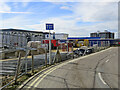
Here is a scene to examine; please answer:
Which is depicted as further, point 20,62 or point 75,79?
point 20,62

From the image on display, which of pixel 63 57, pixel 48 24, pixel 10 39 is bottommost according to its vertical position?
pixel 63 57

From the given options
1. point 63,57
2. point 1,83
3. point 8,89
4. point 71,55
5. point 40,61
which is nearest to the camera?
point 8,89

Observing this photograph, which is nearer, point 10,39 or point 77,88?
point 77,88

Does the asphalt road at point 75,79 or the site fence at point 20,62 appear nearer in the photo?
the asphalt road at point 75,79

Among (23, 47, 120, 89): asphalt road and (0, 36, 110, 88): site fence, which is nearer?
(23, 47, 120, 89): asphalt road

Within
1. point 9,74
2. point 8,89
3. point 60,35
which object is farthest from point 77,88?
point 60,35

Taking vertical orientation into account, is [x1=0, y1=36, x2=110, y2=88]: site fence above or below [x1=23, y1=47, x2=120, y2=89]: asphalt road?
above

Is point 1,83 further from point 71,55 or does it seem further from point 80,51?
point 80,51

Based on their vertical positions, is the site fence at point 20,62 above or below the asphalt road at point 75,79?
above

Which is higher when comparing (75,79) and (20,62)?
(20,62)

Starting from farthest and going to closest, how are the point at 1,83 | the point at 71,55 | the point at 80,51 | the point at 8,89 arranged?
1. the point at 80,51
2. the point at 71,55
3. the point at 1,83
4. the point at 8,89

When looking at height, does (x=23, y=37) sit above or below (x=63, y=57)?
above

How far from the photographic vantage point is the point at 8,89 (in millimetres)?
5672

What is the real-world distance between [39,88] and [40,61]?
6.46 metres
